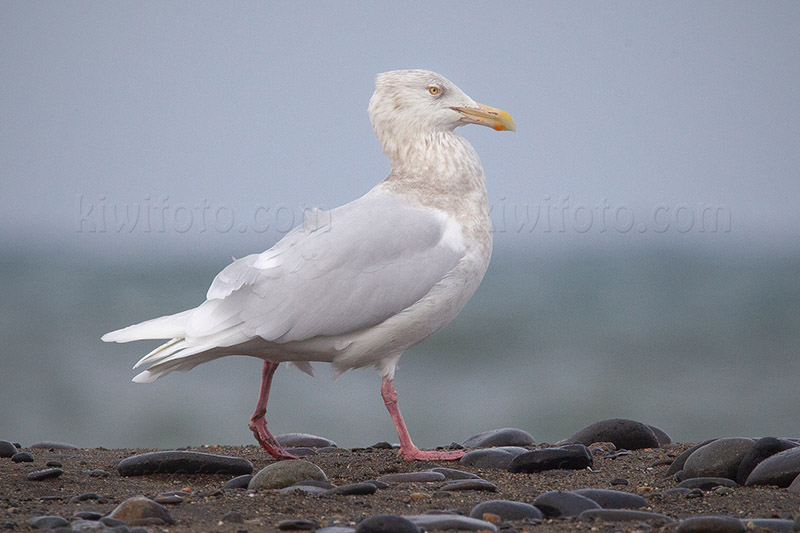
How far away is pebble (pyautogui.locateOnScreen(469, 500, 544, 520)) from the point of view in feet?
12.2

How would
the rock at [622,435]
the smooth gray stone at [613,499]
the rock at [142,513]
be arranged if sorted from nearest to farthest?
the rock at [142,513] → the smooth gray stone at [613,499] → the rock at [622,435]

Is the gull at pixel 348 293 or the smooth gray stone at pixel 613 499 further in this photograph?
the gull at pixel 348 293

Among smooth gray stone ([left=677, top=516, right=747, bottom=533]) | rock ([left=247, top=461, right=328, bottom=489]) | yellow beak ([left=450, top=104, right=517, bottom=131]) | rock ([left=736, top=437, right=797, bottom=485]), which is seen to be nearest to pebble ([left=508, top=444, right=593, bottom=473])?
rock ([left=736, top=437, right=797, bottom=485])

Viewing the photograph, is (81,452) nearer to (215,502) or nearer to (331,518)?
(215,502)

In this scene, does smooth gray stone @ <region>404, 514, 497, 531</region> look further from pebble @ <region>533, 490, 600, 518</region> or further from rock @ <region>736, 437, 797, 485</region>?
rock @ <region>736, 437, 797, 485</region>

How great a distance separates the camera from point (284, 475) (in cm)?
452

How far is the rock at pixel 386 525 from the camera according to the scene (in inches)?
127

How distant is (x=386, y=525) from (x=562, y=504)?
0.91 m

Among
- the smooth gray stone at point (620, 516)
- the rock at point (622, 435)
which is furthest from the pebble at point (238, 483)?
the rock at point (622, 435)

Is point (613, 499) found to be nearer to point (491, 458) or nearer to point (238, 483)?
point (491, 458)

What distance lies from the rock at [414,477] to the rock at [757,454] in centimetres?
143

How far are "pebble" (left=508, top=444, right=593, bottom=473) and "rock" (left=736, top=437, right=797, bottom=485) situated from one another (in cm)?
80

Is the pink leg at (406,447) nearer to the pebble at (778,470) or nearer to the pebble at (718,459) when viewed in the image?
the pebble at (718,459)

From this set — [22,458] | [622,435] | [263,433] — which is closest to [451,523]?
[263,433]
